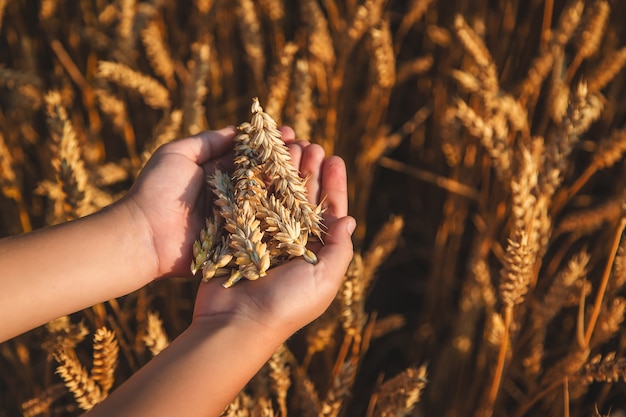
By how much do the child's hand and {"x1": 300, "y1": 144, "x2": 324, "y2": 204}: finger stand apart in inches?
6.8

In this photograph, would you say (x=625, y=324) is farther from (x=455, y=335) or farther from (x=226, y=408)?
(x=226, y=408)

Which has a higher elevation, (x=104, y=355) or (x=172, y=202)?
(x=172, y=202)

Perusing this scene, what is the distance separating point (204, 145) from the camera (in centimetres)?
95

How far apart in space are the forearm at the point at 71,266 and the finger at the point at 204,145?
0.45ft

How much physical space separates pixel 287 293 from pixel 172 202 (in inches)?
10.5

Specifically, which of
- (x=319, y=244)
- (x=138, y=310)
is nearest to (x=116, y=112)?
(x=138, y=310)

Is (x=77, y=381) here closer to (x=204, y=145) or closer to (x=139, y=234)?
(x=139, y=234)

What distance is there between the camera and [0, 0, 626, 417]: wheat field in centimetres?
81

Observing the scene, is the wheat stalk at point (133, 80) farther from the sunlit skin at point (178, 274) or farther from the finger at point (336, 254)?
the finger at point (336, 254)

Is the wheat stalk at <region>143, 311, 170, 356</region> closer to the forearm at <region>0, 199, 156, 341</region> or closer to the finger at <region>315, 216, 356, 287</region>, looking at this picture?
the forearm at <region>0, 199, 156, 341</region>

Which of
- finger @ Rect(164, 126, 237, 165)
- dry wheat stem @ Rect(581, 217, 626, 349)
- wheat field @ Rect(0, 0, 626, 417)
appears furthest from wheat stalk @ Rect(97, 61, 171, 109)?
dry wheat stem @ Rect(581, 217, 626, 349)

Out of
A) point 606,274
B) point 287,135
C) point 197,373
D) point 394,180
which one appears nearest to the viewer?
point 197,373

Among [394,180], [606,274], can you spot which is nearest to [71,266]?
[606,274]

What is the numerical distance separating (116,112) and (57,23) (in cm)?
49
